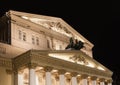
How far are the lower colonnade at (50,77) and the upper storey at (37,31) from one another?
3.40m

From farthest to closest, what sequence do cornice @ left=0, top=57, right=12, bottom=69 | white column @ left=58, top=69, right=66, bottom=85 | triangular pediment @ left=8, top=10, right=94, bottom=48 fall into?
triangular pediment @ left=8, top=10, right=94, bottom=48 < white column @ left=58, top=69, right=66, bottom=85 < cornice @ left=0, top=57, right=12, bottom=69

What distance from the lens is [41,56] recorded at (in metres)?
27.0

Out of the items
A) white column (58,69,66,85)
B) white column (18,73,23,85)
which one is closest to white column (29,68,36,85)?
white column (18,73,23,85)

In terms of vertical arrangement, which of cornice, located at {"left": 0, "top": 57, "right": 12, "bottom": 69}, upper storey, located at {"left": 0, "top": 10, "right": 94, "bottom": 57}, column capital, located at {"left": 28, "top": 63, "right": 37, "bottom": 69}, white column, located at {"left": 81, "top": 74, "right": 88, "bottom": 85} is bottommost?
white column, located at {"left": 81, "top": 74, "right": 88, "bottom": 85}

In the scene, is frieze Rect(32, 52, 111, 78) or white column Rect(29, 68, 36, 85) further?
frieze Rect(32, 52, 111, 78)

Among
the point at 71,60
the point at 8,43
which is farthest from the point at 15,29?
the point at 71,60

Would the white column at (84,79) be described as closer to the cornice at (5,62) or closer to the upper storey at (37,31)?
the upper storey at (37,31)

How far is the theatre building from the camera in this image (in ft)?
88.8

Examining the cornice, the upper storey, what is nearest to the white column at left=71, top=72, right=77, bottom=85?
the upper storey

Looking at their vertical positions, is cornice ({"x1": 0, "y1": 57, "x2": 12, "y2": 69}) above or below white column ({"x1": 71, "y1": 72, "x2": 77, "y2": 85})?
above

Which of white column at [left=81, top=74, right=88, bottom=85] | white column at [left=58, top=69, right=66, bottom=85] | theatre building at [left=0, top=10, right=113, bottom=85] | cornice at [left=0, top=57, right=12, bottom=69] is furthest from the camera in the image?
white column at [left=81, top=74, right=88, bottom=85]

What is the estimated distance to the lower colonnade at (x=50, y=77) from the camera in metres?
26.8

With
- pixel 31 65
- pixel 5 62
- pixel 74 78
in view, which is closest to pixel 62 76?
pixel 74 78

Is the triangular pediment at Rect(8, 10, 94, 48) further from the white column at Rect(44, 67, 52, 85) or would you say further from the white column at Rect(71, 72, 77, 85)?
the white column at Rect(44, 67, 52, 85)
